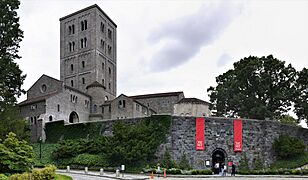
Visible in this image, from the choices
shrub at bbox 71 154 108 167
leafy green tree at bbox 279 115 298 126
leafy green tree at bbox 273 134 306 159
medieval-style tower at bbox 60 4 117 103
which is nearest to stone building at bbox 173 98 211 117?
leafy green tree at bbox 273 134 306 159

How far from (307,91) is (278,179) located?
30775 mm

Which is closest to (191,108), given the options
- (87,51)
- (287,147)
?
(287,147)

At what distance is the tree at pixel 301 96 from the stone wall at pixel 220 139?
11878 millimetres

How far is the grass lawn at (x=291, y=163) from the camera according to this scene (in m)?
45.5

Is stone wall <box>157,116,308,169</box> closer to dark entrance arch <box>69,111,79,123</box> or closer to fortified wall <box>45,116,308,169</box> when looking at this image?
fortified wall <box>45,116,308,169</box>

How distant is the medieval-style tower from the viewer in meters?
76.9

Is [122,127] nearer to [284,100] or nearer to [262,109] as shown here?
[262,109]

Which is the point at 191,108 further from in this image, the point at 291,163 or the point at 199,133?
the point at 291,163

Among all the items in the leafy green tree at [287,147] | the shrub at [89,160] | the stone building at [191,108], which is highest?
the stone building at [191,108]

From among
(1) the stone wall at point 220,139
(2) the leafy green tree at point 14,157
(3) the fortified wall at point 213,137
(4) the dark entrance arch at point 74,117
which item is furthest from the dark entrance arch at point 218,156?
(4) the dark entrance arch at point 74,117

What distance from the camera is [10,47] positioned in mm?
49438

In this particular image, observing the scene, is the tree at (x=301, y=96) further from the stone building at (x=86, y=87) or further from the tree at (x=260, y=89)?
the stone building at (x=86, y=87)

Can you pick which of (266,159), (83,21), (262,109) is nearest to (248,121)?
(266,159)

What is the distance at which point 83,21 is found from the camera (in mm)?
80125
